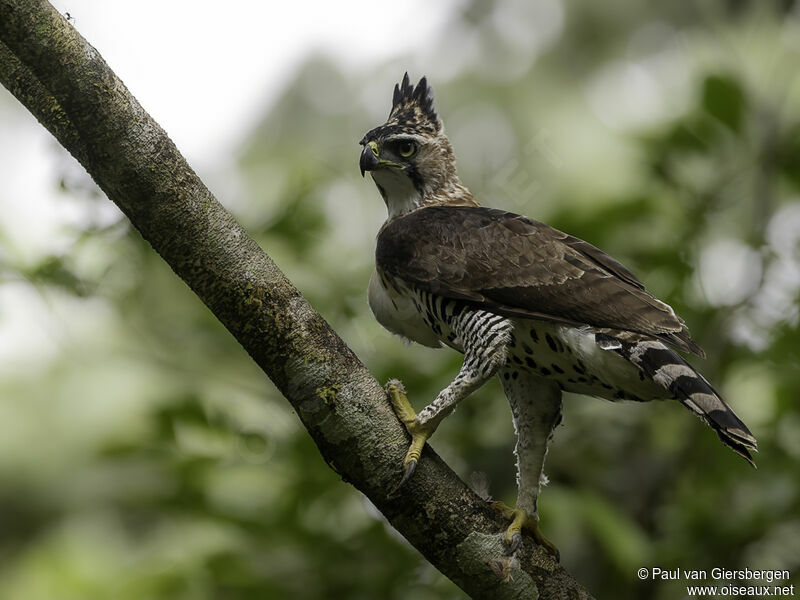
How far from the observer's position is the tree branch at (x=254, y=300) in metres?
2.68

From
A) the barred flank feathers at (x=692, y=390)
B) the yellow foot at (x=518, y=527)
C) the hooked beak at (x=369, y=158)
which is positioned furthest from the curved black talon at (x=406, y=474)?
the hooked beak at (x=369, y=158)

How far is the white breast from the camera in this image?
13.1ft

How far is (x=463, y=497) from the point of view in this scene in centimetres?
315

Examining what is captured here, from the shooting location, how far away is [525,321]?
3615mm

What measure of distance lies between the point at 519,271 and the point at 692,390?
96 centimetres

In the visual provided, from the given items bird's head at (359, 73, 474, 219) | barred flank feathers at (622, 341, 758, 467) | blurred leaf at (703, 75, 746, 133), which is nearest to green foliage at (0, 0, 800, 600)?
blurred leaf at (703, 75, 746, 133)

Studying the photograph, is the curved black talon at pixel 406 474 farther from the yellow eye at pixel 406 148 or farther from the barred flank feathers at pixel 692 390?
the yellow eye at pixel 406 148

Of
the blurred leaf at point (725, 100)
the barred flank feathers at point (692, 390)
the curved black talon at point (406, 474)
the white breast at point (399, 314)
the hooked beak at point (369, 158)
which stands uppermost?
the blurred leaf at point (725, 100)

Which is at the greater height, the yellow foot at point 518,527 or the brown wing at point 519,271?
the brown wing at point 519,271

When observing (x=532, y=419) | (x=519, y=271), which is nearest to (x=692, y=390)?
(x=519, y=271)

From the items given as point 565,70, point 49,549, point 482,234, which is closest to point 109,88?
point 482,234

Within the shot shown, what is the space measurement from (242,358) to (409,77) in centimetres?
191

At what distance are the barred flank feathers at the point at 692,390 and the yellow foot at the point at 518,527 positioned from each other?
2.60 ft

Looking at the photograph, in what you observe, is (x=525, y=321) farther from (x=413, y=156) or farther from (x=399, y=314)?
(x=413, y=156)
